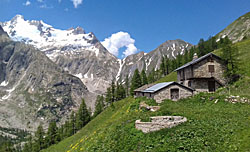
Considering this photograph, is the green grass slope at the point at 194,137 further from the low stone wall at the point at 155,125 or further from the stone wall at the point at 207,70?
the stone wall at the point at 207,70

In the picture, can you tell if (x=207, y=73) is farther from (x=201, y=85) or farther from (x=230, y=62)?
(x=230, y=62)

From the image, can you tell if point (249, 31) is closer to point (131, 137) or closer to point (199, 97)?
point (199, 97)

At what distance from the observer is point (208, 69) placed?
3562 cm

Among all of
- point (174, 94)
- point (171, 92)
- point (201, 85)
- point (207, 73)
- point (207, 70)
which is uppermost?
point (207, 70)

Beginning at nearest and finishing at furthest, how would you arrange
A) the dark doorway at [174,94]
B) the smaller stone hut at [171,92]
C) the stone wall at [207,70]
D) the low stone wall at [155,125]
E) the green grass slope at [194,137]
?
the green grass slope at [194,137], the low stone wall at [155,125], the smaller stone hut at [171,92], the dark doorway at [174,94], the stone wall at [207,70]

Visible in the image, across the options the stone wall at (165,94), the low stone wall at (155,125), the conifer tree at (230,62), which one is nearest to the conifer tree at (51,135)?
the stone wall at (165,94)

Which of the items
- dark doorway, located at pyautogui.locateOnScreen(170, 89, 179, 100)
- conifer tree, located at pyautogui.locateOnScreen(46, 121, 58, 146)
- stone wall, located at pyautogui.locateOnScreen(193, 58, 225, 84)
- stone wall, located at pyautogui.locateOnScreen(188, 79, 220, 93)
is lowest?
conifer tree, located at pyautogui.locateOnScreen(46, 121, 58, 146)

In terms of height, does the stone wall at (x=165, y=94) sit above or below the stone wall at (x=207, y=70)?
below

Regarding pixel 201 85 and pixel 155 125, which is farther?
pixel 201 85

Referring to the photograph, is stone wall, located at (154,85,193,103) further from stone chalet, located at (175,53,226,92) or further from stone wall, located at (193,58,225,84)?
stone wall, located at (193,58,225,84)

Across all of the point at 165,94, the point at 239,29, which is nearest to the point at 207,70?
the point at 165,94

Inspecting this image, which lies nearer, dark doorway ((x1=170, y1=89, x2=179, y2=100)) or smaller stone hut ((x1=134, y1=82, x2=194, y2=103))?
smaller stone hut ((x1=134, y1=82, x2=194, y2=103))

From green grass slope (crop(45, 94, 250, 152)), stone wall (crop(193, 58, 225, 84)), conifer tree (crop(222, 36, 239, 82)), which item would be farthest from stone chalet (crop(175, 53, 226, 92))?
green grass slope (crop(45, 94, 250, 152))

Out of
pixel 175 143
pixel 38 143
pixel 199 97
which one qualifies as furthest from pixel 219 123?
pixel 38 143
